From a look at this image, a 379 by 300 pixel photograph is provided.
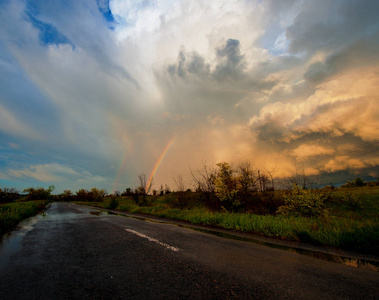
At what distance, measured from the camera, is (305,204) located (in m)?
10.6

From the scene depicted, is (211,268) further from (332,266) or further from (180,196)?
(180,196)

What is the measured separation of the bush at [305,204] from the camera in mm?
10461

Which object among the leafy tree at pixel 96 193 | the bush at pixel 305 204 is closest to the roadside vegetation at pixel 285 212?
the bush at pixel 305 204

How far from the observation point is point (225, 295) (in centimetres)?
229

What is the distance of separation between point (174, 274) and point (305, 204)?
10564 millimetres

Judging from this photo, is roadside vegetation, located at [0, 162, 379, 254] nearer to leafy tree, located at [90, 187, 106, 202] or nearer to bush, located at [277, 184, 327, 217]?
bush, located at [277, 184, 327, 217]

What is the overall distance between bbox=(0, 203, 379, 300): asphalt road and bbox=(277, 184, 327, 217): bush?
7679 millimetres

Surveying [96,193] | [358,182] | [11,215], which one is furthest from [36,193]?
[358,182]

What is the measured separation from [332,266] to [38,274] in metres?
5.45

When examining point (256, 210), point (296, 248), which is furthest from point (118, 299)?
point (256, 210)

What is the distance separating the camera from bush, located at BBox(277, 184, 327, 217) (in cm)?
1046

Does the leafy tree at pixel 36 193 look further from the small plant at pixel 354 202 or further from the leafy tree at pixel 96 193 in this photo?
the small plant at pixel 354 202

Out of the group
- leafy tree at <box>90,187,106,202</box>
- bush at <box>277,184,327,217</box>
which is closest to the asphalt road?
bush at <box>277,184,327,217</box>

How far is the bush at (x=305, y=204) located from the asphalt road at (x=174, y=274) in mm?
7679
